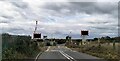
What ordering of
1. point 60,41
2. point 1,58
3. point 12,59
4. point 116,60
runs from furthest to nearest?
point 60,41, point 116,60, point 12,59, point 1,58

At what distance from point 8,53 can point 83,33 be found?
179ft

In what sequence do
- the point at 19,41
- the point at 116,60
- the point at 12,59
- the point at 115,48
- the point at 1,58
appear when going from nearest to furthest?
the point at 1,58 < the point at 12,59 < the point at 116,60 < the point at 19,41 < the point at 115,48

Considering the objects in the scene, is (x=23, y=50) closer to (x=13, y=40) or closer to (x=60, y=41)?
(x=13, y=40)

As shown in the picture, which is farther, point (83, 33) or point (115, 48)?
point (83, 33)

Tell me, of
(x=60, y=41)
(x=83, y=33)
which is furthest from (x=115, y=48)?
(x=60, y=41)

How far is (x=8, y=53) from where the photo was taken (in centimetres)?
2880

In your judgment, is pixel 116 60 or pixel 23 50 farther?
pixel 23 50

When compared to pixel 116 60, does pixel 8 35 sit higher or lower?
higher

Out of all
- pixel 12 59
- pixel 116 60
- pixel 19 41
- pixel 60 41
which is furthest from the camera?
pixel 60 41

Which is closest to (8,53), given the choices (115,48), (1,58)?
(1,58)

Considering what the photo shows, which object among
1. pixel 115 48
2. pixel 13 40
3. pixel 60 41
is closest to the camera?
pixel 13 40

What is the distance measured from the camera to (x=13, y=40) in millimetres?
37000

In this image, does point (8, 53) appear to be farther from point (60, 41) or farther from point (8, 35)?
point (60, 41)

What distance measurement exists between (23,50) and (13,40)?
2547 millimetres
